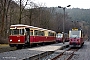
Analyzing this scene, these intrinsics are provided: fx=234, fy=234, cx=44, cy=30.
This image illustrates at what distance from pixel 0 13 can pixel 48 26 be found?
1420 inches

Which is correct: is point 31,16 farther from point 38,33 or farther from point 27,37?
point 27,37

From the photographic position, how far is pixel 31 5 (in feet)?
168

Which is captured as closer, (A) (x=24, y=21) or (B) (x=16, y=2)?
(B) (x=16, y=2)

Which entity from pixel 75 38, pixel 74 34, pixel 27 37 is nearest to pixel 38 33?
pixel 27 37

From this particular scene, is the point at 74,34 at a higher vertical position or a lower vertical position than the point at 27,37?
higher

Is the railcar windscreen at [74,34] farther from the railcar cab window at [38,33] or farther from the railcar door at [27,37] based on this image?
the railcar door at [27,37]

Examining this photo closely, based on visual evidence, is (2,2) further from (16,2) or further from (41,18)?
(41,18)

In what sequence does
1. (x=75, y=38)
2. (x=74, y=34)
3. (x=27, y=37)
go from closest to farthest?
(x=27, y=37) < (x=75, y=38) < (x=74, y=34)

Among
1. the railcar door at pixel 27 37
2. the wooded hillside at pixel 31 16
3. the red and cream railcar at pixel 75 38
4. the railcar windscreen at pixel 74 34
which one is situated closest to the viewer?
the railcar door at pixel 27 37

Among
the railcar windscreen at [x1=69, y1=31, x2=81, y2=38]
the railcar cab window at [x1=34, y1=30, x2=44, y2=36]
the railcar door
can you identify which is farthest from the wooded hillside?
the railcar windscreen at [x1=69, y1=31, x2=81, y2=38]

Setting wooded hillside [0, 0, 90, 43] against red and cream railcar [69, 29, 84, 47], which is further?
wooded hillside [0, 0, 90, 43]

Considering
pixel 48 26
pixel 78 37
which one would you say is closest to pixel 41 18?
pixel 48 26

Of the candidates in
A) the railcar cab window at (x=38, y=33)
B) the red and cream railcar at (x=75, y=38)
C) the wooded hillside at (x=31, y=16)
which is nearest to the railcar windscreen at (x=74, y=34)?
the red and cream railcar at (x=75, y=38)

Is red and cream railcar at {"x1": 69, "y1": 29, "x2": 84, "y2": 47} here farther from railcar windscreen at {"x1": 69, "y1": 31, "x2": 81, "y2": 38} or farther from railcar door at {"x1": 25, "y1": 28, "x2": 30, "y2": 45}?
railcar door at {"x1": 25, "y1": 28, "x2": 30, "y2": 45}
